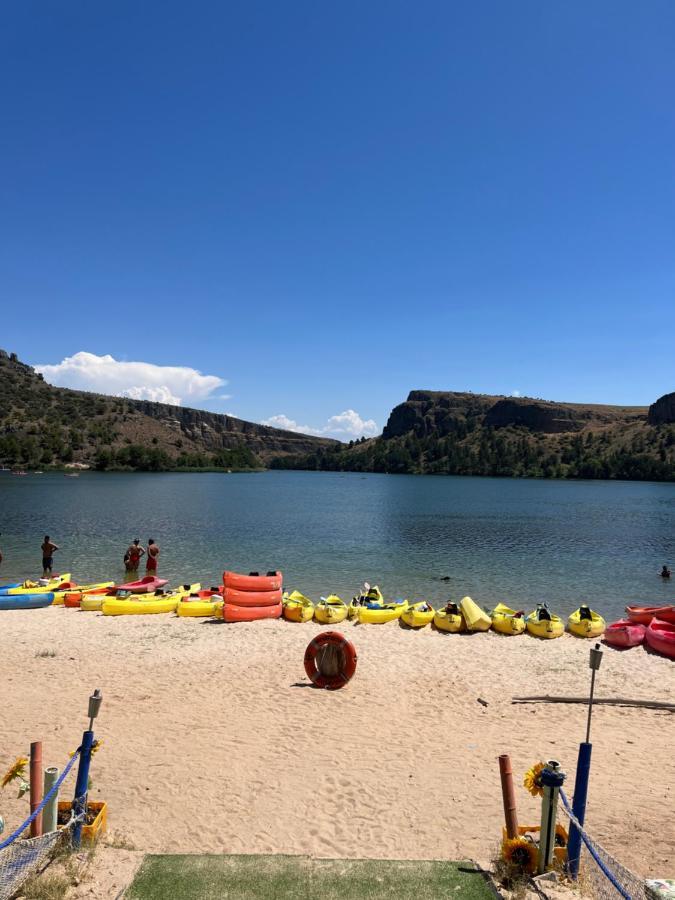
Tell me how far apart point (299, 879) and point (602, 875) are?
332 centimetres

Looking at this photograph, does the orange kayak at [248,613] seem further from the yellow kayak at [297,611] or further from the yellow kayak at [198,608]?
the yellow kayak at [198,608]

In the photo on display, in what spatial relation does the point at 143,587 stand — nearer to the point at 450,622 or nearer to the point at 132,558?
the point at 132,558

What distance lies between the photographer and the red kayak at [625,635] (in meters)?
17.7

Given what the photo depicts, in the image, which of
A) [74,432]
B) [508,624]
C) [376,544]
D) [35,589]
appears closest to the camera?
[508,624]

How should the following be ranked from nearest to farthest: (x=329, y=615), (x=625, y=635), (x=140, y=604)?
(x=625, y=635) → (x=329, y=615) → (x=140, y=604)

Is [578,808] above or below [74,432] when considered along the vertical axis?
below

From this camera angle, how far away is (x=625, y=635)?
17.8 metres

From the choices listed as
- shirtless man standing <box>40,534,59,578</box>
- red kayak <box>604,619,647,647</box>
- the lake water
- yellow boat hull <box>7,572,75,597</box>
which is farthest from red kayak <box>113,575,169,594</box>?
red kayak <box>604,619,647,647</box>

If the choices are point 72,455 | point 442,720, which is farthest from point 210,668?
point 72,455

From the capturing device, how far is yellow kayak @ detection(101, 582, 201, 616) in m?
20.0

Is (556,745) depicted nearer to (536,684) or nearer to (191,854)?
(536,684)

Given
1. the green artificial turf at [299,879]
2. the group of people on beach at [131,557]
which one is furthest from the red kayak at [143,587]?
the green artificial turf at [299,879]

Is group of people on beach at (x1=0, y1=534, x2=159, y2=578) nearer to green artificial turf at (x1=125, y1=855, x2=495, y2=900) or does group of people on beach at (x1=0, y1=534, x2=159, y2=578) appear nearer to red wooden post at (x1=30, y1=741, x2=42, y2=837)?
red wooden post at (x1=30, y1=741, x2=42, y2=837)

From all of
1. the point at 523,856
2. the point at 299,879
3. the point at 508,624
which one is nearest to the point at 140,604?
the point at 508,624
